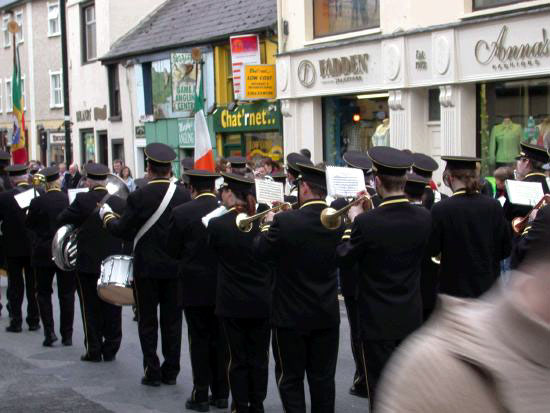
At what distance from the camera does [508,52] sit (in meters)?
15.1

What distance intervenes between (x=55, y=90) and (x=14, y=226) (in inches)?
1046

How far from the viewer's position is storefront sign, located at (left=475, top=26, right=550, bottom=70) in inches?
567

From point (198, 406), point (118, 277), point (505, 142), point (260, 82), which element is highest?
point (260, 82)

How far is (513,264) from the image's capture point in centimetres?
733

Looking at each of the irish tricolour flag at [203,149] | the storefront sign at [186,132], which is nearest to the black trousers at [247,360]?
the irish tricolour flag at [203,149]

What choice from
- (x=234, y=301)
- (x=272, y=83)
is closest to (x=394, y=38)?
(x=272, y=83)

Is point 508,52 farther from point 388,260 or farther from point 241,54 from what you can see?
point 388,260

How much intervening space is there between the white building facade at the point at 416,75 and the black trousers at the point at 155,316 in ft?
26.6

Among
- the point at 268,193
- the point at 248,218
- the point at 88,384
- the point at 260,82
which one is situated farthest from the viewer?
the point at 260,82

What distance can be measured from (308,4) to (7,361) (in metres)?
12.8

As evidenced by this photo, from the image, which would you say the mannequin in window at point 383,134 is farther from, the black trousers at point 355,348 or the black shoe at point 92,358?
the black trousers at point 355,348

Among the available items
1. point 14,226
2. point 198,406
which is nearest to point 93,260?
point 198,406

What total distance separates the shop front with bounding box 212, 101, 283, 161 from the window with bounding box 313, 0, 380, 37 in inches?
96.4

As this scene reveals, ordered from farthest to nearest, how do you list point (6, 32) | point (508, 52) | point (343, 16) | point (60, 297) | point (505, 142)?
point (6, 32) → point (343, 16) → point (505, 142) → point (508, 52) → point (60, 297)
